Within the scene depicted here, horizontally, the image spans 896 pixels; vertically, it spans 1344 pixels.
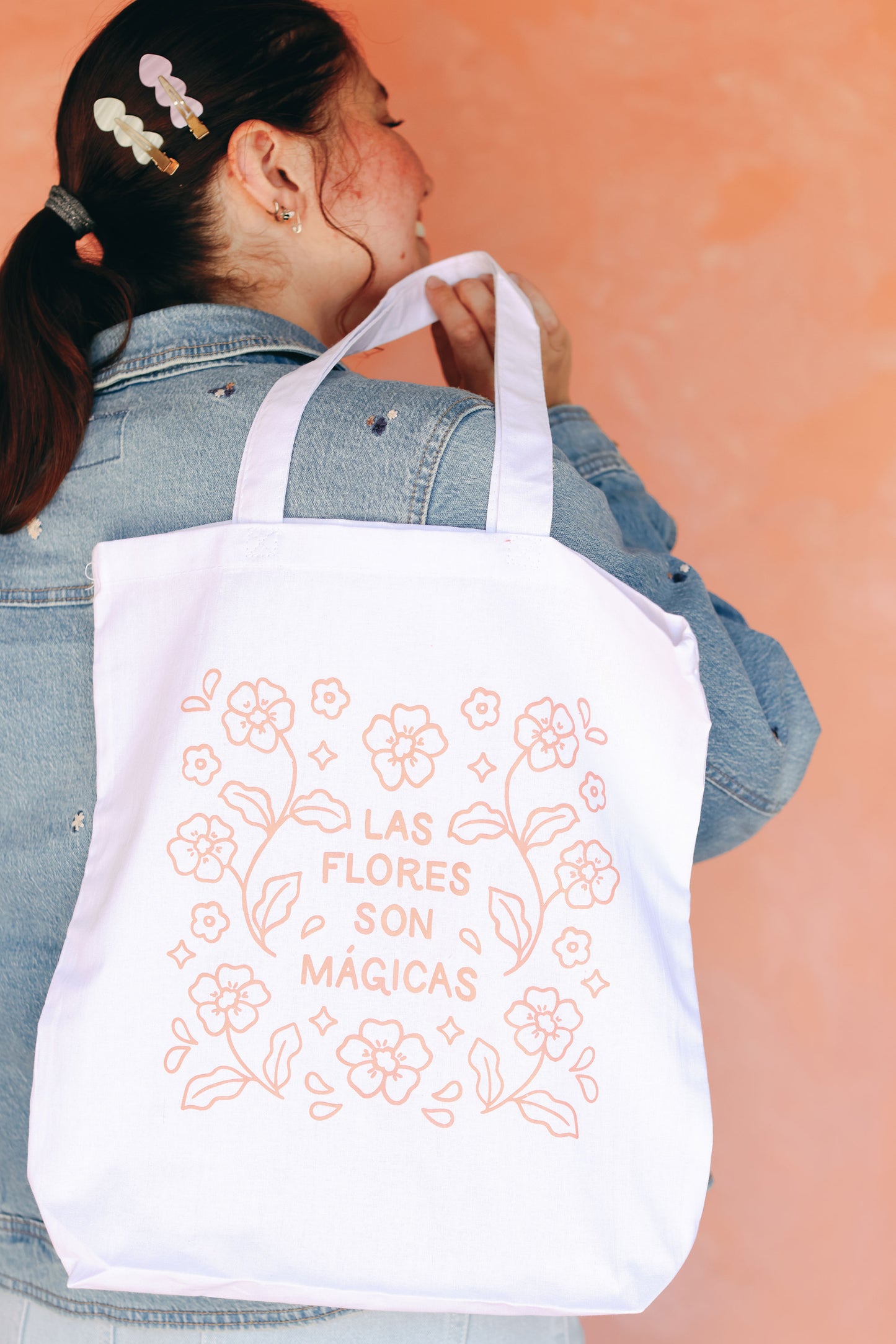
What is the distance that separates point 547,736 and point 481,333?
452 millimetres

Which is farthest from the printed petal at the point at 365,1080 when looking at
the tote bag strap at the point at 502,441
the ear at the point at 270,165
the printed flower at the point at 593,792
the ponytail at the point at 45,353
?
the ear at the point at 270,165

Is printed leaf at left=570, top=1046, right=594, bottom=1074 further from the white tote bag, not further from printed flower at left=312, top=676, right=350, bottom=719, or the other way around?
printed flower at left=312, top=676, right=350, bottom=719

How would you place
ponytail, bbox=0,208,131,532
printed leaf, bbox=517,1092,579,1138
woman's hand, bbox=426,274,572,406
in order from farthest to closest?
1. woman's hand, bbox=426,274,572,406
2. ponytail, bbox=0,208,131,532
3. printed leaf, bbox=517,1092,579,1138

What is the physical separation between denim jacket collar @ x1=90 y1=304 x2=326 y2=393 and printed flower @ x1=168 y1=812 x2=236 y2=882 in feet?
1.14

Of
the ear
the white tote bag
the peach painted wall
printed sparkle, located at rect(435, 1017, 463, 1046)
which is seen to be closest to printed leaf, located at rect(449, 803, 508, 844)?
the white tote bag

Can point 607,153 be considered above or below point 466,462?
above

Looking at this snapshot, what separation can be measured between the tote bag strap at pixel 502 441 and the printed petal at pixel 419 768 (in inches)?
5.8

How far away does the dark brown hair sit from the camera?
0.83 metres

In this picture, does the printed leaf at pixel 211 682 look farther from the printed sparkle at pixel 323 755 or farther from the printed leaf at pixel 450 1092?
the printed leaf at pixel 450 1092

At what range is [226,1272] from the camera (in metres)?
0.65

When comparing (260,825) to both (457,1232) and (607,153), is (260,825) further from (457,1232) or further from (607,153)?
(607,153)

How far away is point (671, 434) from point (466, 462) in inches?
34.8

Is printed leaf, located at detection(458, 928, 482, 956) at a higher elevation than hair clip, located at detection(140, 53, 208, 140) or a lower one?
lower

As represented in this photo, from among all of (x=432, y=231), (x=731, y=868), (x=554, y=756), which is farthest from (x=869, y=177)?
(x=554, y=756)
